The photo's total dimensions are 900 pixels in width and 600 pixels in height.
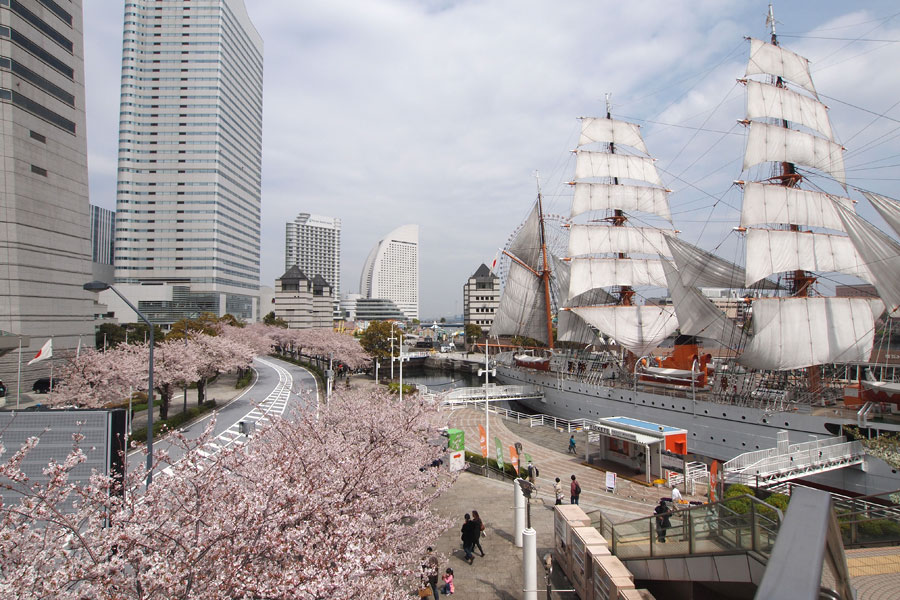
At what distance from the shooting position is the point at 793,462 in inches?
792

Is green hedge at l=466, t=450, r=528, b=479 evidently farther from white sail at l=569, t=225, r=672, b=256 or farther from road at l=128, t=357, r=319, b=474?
white sail at l=569, t=225, r=672, b=256

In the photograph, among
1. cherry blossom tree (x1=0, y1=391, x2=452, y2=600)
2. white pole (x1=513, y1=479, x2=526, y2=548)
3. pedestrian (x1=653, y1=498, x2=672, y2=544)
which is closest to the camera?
cherry blossom tree (x1=0, y1=391, x2=452, y2=600)

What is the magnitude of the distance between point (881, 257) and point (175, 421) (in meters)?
41.6

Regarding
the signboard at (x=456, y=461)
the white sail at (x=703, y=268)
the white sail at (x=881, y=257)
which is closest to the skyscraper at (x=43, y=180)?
the signboard at (x=456, y=461)

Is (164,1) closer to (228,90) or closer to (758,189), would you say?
(228,90)

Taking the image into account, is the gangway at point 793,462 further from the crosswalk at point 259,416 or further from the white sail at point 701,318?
the crosswalk at point 259,416

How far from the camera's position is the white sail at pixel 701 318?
35.4 metres

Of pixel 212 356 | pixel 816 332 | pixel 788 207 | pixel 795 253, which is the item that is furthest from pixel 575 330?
pixel 212 356

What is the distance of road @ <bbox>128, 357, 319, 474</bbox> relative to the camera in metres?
20.4

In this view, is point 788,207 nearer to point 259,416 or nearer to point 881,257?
point 881,257

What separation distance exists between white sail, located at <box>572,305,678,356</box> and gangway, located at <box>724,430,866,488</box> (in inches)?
692

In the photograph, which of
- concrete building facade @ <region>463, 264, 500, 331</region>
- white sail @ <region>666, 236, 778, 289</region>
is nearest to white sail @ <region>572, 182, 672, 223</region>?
white sail @ <region>666, 236, 778, 289</region>

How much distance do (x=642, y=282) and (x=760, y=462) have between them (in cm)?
2812

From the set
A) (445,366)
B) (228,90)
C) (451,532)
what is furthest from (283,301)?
(451,532)
